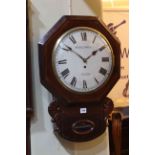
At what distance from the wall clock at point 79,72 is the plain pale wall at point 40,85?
15 centimetres

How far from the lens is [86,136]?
6.27 ft

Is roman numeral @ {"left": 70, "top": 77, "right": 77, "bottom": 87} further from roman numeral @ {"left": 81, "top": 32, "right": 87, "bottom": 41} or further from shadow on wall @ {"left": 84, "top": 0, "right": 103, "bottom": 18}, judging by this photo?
shadow on wall @ {"left": 84, "top": 0, "right": 103, "bottom": 18}

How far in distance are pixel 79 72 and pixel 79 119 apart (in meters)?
0.29

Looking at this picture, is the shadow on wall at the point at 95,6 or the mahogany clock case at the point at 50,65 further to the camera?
the shadow on wall at the point at 95,6

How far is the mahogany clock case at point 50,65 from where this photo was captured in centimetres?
176

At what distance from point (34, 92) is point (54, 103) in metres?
0.19

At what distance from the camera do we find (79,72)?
185 centimetres

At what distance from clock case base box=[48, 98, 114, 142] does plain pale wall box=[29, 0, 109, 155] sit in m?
0.13

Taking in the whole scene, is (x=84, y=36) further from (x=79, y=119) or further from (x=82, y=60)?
(x=79, y=119)

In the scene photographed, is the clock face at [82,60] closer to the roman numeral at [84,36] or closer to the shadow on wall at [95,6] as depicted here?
the roman numeral at [84,36]

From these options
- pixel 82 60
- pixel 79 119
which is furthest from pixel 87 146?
pixel 82 60

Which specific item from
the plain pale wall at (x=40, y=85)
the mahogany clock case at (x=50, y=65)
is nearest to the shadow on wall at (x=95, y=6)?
the plain pale wall at (x=40, y=85)
